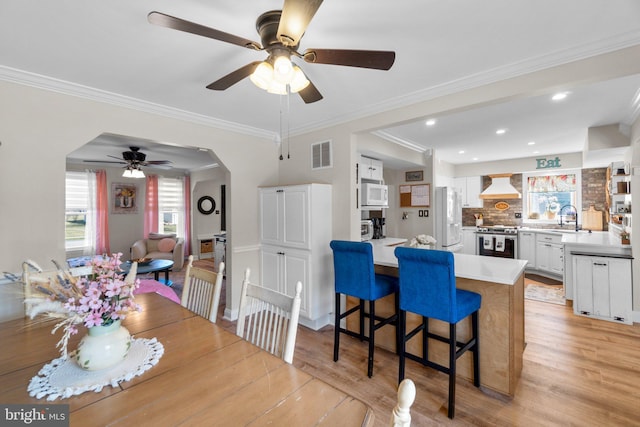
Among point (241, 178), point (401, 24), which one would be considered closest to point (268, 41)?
point (401, 24)

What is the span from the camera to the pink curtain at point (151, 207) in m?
6.80

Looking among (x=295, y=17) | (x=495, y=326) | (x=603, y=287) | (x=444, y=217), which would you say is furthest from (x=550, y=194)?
(x=295, y=17)

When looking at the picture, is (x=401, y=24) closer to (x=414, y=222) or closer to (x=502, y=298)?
(x=502, y=298)

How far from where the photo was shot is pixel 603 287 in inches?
133

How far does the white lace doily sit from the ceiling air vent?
2637 millimetres

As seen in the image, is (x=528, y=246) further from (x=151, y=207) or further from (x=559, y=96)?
(x=151, y=207)

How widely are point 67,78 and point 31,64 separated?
0.23m

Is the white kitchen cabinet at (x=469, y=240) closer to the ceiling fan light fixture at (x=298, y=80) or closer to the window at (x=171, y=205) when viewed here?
the ceiling fan light fixture at (x=298, y=80)

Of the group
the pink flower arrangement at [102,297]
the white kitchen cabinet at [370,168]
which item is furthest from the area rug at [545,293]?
the pink flower arrangement at [102,297]

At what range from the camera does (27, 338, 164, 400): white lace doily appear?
99cm

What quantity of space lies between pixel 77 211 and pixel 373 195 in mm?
6084

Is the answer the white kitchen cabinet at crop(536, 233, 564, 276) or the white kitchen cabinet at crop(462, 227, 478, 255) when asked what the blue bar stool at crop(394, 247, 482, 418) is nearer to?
the white kitchen cabinet at crop(536, 233, 564, 276)

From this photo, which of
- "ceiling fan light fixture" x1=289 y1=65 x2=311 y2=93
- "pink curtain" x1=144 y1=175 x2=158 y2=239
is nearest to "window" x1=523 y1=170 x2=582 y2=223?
"ceiling fan light fixture" x1=289 y1=65 x2=311 y2=93

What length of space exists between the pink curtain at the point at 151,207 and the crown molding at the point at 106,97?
14.7ft
